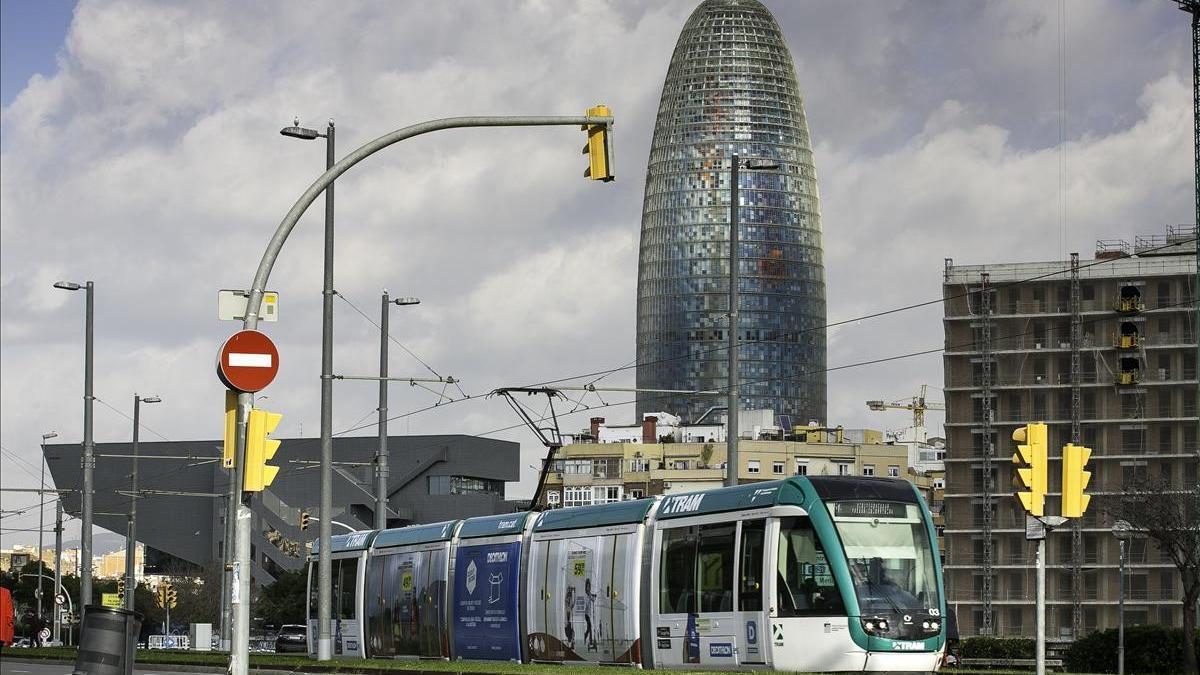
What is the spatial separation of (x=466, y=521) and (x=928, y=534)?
40.8 ft

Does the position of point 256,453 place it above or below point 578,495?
below

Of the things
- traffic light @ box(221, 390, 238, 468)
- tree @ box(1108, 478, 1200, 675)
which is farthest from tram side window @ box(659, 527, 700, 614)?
tree @ box(1108, 478, 1200, 675)

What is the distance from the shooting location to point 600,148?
2058 centimetres

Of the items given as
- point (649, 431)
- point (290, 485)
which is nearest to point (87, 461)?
point (290, 485)

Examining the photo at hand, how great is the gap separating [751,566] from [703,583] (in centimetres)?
146

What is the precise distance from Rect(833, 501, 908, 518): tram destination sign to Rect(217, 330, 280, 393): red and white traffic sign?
9347 mm

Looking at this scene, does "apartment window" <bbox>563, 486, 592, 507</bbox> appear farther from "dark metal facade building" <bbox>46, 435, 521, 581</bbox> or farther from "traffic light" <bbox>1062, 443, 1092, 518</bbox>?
"traffic light" <bbox>1062, 443, 1092, 518</bbox>

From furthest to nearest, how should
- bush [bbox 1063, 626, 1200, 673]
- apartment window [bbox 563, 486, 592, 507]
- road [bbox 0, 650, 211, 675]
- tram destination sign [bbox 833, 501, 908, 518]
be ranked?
apartment window [bbox 563, 486, 592, 507]
bush [bbox 1063, 626, 1200, 673]
road [bbox 0, 650, 211, 675]
tram destination sign [bbox 833, 501, 908, 518]

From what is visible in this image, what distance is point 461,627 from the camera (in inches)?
1328

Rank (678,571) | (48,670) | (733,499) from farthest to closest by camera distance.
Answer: (48,670) → (678,571) → (733,499)

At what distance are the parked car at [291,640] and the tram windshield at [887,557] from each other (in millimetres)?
51272

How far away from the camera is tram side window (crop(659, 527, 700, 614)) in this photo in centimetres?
2625

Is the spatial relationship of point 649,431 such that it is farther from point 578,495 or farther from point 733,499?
point 733,499

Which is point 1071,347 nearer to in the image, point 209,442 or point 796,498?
point 209,442
